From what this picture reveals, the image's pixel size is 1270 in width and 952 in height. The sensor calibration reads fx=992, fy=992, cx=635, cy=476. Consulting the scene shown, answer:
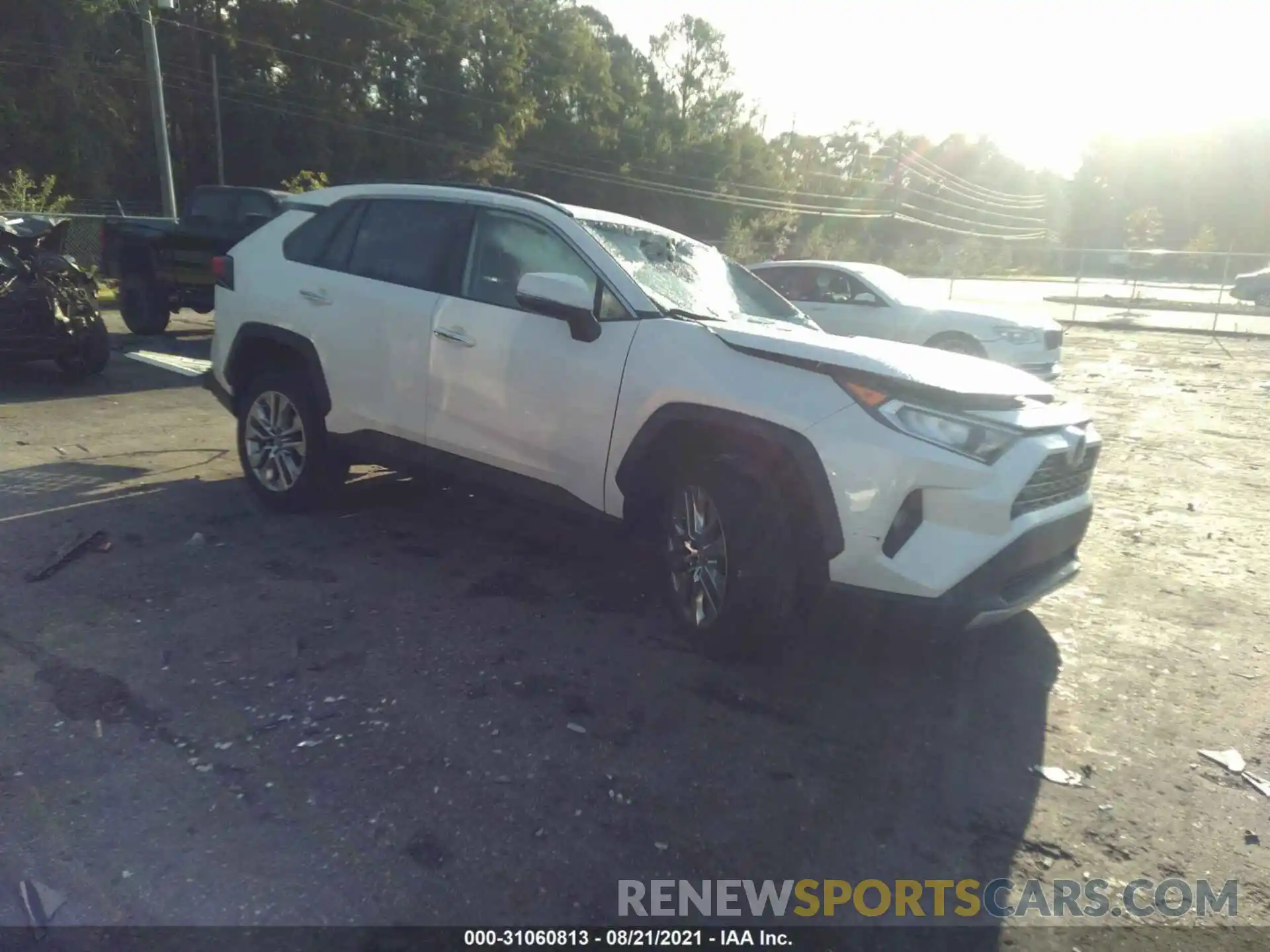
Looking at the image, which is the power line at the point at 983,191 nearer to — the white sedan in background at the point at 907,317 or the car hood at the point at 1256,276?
the car hood at the point at 1256,276

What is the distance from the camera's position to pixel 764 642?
3.87m

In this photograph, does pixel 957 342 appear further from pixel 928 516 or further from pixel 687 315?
pixel 928 516

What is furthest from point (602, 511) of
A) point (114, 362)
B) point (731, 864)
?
→ point (114, 362)

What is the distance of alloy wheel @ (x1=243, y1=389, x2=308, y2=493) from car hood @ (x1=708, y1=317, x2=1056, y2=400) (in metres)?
2.63

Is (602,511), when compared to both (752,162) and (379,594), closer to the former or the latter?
(379,594)

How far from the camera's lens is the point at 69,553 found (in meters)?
4.95

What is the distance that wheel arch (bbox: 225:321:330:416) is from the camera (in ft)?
17.7

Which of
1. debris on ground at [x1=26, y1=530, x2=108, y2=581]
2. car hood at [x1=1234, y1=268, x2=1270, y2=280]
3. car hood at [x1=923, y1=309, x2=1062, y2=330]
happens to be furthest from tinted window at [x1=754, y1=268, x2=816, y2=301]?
car hood at [x1=1234, y1=268, x2=1270, y2=280]

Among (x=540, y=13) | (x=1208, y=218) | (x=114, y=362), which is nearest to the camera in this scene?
(x=114, y=362)

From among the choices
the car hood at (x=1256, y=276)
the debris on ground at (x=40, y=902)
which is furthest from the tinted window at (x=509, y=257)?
the car hood at (x=1256, y=276)

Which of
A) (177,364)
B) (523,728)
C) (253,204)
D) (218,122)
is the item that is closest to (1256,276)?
(253,204)

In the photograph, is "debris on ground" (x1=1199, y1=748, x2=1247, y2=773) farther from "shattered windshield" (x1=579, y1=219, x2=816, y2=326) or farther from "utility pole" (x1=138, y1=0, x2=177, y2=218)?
"utility pole" (x1=138, y1=0, x2=177, y2=218)

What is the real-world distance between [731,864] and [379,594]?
2416 millimetres

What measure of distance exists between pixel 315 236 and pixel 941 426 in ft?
12.2
